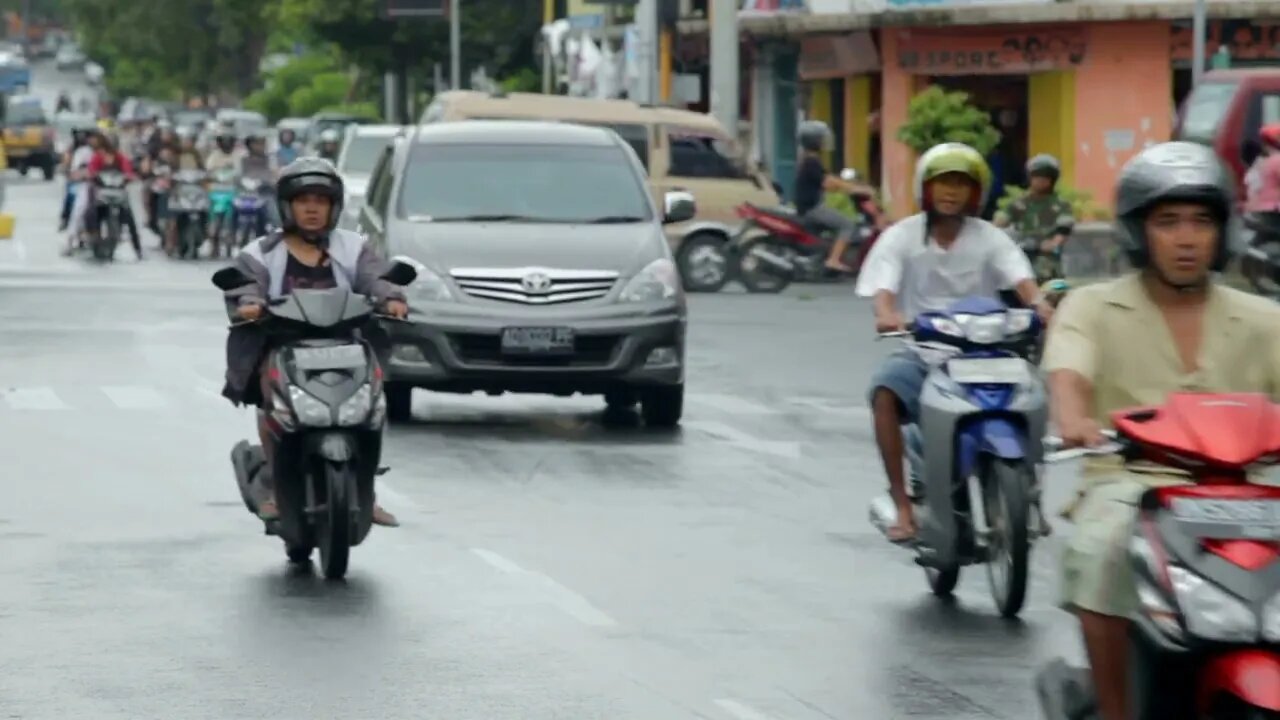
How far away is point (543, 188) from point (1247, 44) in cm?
2600

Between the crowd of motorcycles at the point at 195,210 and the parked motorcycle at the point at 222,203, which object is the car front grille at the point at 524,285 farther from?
the parked motorcycle at the point at 222,203

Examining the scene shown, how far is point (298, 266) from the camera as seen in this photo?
12.6 m

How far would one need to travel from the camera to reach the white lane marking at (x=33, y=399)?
63.7 feet

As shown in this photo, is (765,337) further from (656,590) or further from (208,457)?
(656,590)

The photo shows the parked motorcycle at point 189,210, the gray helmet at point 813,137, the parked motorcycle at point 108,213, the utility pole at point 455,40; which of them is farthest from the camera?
the utility pole at point 455,40

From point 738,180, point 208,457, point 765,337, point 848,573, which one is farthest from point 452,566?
point 738,180

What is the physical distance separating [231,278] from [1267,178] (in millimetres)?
15025

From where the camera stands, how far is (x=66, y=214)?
47031 mm

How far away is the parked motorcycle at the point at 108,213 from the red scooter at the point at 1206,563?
1395 inches

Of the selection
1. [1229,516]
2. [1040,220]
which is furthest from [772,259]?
[1229,516]

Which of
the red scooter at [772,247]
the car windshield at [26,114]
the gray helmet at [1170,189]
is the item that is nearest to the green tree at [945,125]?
the red scooter at [772,247]

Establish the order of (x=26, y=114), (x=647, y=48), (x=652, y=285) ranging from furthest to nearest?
1. (x=26, y=114)
2. (x=647, y=48)
3. (x=652, y=285)

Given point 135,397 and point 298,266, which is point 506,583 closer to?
point 298,266

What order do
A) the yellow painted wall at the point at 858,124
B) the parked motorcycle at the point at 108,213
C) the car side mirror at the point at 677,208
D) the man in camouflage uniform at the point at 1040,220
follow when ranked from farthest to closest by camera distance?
the yellow painted wall at the point at 858,124, the parked motorcycle at the point at 108,213, the man in camouflage uniform at the point at 1040,220, the car side mirror at the point at 677,208
